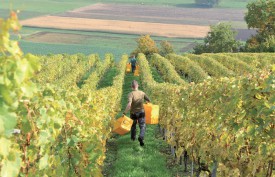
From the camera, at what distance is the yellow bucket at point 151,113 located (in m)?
Answer: 12.7

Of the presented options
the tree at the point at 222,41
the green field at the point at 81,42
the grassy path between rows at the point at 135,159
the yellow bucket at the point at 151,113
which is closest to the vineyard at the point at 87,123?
the grassy path between rows at the point at 135,159

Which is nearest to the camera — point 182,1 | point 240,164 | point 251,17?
point 240,164

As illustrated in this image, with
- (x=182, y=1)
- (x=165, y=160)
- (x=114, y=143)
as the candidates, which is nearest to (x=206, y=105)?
Answer: (x=165, y=160)

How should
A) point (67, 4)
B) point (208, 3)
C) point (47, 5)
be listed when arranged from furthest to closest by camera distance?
point (208, 3) < point (67, 4) < point (47, 5)

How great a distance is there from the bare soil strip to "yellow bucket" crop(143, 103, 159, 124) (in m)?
74.4

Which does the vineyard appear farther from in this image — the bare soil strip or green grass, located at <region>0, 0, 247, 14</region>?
green grass, located at <region>0, 0, 247, 14</region>

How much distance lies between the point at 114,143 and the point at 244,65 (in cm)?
1951

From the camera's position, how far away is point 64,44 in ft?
245

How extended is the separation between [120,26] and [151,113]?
8304 centimetres

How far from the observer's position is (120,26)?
311 feet

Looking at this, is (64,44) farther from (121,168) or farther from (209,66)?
(121,168)

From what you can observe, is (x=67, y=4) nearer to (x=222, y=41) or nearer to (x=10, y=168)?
(x=222, y=41)

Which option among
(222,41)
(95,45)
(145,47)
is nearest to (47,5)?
(95,45)

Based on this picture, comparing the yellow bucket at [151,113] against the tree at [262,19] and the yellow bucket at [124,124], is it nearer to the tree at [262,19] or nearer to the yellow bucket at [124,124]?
the yellow bucket at [124,124]
